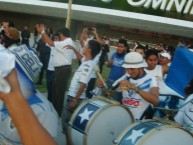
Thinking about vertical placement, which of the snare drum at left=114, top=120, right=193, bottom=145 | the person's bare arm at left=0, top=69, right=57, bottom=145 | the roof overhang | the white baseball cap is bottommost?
the roof overhang

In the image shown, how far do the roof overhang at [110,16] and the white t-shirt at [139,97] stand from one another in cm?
2253

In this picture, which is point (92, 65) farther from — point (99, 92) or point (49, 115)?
point (49, 115)

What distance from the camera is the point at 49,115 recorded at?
2082 mm

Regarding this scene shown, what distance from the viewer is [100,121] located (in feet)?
13.8

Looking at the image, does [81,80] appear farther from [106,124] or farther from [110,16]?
[110,16]

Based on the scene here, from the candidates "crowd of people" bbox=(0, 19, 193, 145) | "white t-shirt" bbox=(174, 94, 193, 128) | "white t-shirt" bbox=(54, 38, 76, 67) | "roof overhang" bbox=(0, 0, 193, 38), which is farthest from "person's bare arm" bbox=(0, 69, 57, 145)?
"roof overhang" bbox=(0, 0, 193, 38)

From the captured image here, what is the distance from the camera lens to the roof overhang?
2648cm

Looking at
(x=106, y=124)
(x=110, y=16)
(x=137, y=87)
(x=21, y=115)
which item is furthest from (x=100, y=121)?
(x=110, y=16)

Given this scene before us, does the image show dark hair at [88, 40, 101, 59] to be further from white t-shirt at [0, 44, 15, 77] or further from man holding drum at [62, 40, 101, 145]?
white t-shirt at [0, 44, 15, 77]

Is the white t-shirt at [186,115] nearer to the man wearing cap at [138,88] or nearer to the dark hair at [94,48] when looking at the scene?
the man wearing cap at [138,88]

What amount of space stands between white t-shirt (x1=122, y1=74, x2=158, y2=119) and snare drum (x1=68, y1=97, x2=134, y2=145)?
0.09 meters

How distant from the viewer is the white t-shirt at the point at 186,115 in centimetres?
398

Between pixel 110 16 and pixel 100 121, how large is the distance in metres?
23.7

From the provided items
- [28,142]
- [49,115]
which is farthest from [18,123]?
[49,115]
